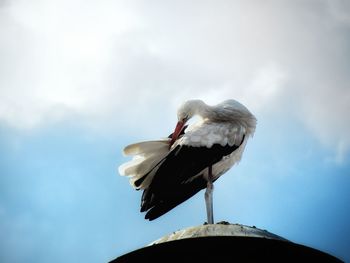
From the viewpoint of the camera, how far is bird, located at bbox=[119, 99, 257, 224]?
24.5 feet

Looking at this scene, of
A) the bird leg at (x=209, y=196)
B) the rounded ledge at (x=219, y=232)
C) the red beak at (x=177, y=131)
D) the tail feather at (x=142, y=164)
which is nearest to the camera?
the rounded ledge at (x=219, y=232)

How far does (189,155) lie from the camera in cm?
760

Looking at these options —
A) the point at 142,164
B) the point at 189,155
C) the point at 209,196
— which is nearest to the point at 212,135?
the point at 189,155

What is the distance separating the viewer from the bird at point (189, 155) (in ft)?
24.5

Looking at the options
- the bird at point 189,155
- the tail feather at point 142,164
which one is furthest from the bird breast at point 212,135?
the tail feather at point 142,164

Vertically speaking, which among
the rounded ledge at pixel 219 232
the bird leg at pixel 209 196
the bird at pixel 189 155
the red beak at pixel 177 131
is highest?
the red beak at pixel 177 131

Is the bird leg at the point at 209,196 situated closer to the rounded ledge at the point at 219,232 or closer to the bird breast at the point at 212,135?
the bird breast at the point at 212,135

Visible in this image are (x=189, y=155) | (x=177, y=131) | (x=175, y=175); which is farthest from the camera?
(x=177, y=131)

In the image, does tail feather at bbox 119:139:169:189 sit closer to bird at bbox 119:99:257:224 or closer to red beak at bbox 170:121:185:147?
bird at bbox 119:99:257:224

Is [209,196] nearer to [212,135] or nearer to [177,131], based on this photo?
[212,135]

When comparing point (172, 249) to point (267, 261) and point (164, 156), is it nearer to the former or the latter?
point (267, 261)

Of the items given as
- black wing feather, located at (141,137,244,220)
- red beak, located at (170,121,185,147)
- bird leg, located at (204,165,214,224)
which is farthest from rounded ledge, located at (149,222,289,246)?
red beak, located at (170,121,185,147)

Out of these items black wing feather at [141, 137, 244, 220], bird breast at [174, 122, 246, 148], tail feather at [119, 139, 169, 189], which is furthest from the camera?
bird breast at [174, 122, 246, 148]

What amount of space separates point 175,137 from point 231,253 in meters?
4.02
